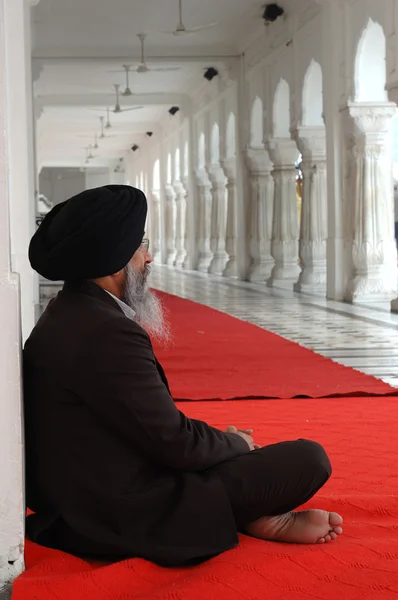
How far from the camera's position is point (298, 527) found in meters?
2.45

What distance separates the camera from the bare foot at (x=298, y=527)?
245 cm

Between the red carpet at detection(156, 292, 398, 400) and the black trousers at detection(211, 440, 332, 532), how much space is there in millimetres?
2477

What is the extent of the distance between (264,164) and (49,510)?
14008 millimetres

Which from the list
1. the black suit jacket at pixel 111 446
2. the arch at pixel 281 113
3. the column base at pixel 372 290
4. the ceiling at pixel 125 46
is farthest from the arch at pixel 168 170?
the black suit jacket at pixel 111 446

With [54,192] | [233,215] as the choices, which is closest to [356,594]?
[233,215]

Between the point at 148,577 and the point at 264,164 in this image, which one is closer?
the point at 148,577

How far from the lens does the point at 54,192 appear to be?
4200 centimetres

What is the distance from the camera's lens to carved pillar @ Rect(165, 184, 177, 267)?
83.9 ft

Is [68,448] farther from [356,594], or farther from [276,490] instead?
[356,594]

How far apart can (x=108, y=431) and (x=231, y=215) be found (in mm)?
15644

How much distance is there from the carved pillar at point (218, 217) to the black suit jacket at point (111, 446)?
17.1m

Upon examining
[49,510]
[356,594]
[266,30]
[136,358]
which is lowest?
[356,594]

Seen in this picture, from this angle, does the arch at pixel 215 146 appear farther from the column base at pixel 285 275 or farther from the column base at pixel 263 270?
the column base at pixel 285 275

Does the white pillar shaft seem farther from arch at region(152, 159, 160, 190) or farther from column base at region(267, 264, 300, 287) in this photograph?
arch at region(152, 159, 160, 190)
